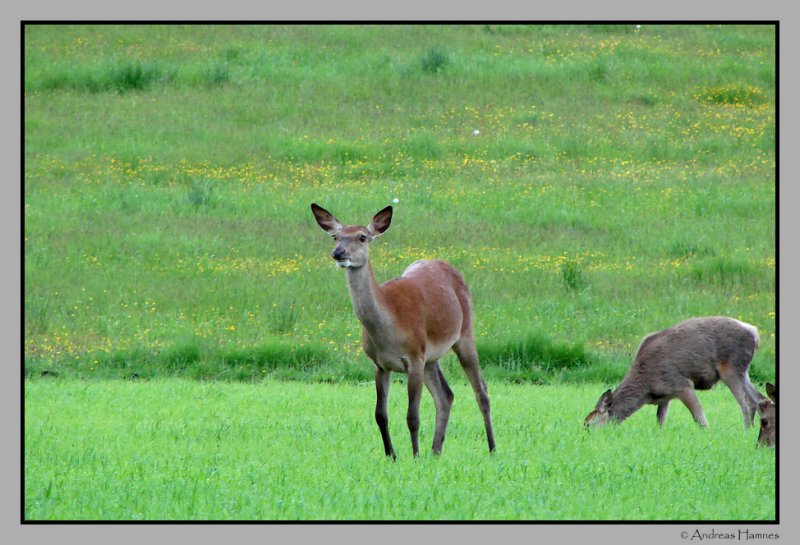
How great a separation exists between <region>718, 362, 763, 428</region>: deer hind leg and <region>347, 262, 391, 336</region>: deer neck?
4.22 metres

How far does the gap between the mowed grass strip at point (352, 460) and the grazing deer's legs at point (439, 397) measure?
20 centimetres

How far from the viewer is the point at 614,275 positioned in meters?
20.5

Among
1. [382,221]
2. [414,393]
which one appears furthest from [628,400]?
[382,221]

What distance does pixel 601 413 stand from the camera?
1318 cm

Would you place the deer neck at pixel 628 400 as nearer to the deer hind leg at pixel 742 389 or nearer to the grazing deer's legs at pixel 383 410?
the deer hind leg at pixel 742 389

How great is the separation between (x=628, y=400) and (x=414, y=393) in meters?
3.17

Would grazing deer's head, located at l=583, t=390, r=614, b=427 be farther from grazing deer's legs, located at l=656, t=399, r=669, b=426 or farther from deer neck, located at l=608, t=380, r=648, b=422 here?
grazing deer's legs, located at l=656, t=399, r=669, b=426

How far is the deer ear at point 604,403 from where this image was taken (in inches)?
519

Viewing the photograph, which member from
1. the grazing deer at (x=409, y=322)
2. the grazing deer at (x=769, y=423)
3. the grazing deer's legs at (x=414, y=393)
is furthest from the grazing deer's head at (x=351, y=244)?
the grazing deer at (x=769, y=423)

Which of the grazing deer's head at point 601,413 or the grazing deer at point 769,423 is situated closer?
the grazing deer at point 769,423

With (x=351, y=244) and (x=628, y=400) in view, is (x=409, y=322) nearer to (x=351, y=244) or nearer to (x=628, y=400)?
(x=351, y=244)

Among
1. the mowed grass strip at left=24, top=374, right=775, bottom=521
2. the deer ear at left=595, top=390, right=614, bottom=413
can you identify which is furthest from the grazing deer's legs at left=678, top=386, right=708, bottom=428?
the deer ear at left=595, top=390, right=614, bottom=413

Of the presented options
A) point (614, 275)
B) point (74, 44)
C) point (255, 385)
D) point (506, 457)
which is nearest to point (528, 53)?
point (74, 44)

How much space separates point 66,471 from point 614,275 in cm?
1162
